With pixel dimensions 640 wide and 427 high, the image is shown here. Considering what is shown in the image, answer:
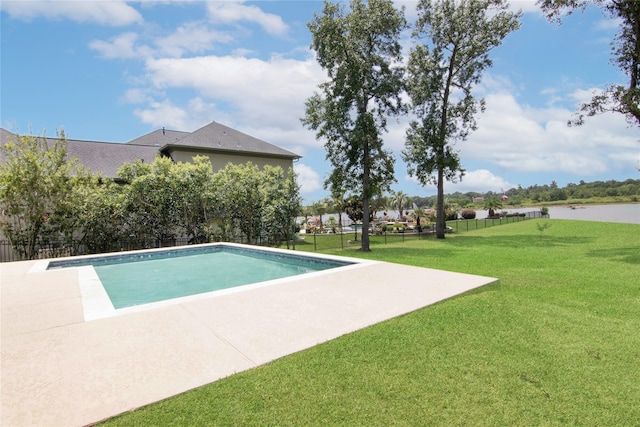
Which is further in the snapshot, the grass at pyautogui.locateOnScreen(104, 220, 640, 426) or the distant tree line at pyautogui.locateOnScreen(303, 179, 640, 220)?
the distant tree line at pyautogui.locateOnScreen(303, 179, 640, 220)

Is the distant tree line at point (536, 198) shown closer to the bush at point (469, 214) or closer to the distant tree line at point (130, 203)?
the bush at point (469, 214)

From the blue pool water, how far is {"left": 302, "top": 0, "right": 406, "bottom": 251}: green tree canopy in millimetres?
7389

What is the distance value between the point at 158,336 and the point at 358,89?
15.7 meters

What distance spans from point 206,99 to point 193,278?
508 inches

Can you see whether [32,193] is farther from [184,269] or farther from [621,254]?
[621,254]

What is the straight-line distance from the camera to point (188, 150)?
19.9 metres

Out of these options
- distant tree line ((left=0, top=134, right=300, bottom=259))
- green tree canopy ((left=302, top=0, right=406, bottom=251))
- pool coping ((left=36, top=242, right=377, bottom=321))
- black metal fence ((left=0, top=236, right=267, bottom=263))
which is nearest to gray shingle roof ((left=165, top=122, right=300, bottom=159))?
distant tree line ((left=0, top=134, right=300, bottom=259))

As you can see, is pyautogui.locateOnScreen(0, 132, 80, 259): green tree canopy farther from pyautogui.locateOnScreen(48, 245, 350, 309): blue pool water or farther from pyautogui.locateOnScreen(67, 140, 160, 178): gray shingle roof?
pyautogui.locateOnScreen(67, 140, 160, 178): gray shingle roof

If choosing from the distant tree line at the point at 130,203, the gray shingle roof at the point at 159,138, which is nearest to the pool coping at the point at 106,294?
the distant tree line at the point at 130,203

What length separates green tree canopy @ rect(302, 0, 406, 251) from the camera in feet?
53.9

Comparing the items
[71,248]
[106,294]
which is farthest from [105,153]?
[106,294]

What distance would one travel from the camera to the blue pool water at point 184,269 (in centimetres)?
766

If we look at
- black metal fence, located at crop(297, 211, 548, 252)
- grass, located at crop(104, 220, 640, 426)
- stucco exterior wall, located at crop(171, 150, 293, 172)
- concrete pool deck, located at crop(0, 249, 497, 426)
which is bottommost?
black metal fence, located at crop(297, 211, 548, 252)

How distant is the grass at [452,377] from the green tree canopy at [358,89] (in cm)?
1228
